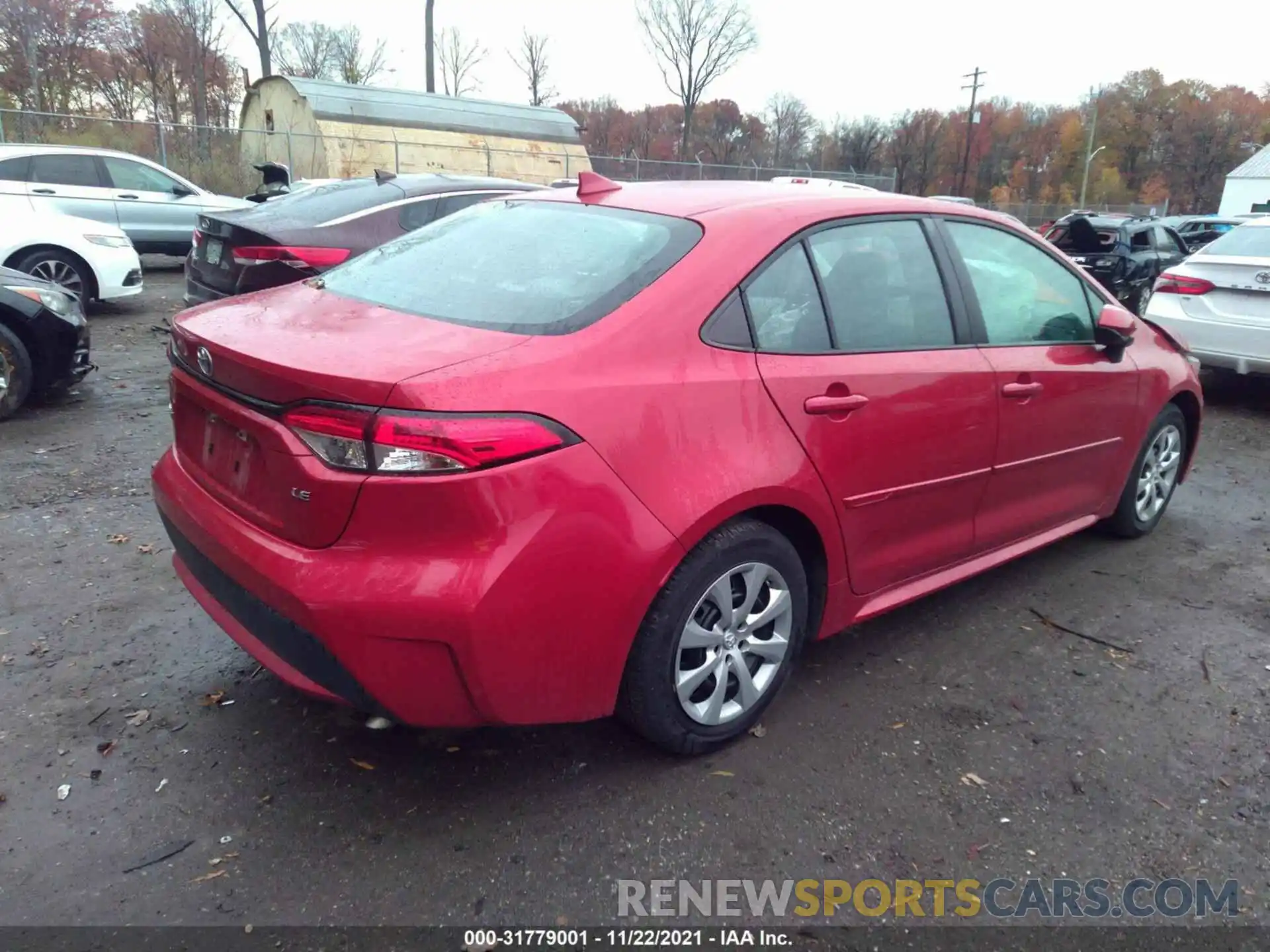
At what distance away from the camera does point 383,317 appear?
257 centimetres

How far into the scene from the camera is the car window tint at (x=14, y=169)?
1036cm

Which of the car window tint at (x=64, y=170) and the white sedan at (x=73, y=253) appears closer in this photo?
the white sedan at (x=73, y=253)

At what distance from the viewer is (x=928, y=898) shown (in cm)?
232

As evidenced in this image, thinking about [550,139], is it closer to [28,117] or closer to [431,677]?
[28,117]

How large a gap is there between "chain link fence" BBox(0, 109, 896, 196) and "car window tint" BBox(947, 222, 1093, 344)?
16.4m

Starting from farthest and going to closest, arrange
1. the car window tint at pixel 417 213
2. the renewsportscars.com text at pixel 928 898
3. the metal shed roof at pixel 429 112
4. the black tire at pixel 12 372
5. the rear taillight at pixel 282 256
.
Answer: the metal shed roof at pixel 429 112 < the car window tint at pixel 417 213 < the rear taillight at pixel 282 256 < the black tire at pixel 12 372 < the renewsportscars.com text at pixel 928 898

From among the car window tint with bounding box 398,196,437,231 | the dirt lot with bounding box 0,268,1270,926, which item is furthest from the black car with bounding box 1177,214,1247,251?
the dirt lot with bounding box 0,268,1270,926

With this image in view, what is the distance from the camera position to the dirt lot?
2293 mm

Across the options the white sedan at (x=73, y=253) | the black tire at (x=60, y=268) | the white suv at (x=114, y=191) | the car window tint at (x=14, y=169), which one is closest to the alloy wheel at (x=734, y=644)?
the white sedan at (x=73, y=253)

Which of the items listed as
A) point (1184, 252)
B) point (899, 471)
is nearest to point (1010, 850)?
point (899, 471)

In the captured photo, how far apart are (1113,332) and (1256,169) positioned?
7155 centimetres

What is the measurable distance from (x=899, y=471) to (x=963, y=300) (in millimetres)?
788

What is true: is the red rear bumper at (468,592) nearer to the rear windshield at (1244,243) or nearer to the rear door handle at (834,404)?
the rear door handle at (834,404)

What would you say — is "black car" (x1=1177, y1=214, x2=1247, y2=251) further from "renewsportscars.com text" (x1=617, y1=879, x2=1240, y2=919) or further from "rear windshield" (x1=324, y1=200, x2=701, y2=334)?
"renewsportscars.com text" (x1=617, y1=879, x2=1240, y2=919)
